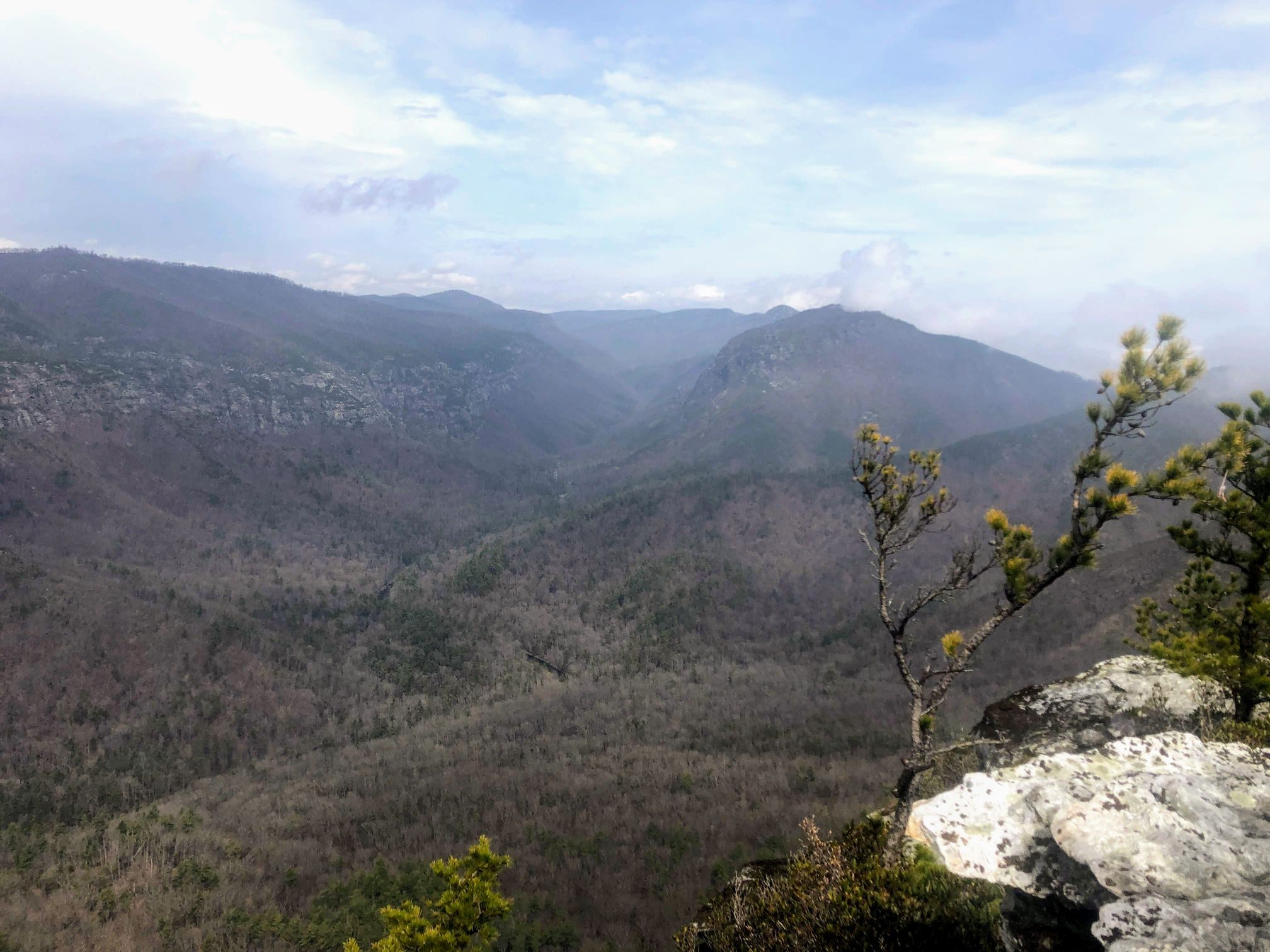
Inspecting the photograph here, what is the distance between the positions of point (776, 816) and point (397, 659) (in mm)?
79736

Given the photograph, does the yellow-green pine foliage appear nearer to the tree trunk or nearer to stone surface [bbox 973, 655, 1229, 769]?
the tree trunk

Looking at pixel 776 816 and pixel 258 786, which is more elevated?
pixel 776 816

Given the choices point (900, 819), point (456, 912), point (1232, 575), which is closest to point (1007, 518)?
point (900, 819)

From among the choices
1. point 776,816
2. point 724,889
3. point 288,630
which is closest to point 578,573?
point 288,630

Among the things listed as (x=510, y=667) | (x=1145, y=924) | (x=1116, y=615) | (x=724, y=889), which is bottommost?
(x=510, y=667)

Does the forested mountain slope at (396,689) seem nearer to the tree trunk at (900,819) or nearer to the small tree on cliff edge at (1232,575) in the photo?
the small tree on cliff edge at (1232,575)

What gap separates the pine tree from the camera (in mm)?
13234

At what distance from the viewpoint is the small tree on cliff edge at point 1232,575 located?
49.4 ft

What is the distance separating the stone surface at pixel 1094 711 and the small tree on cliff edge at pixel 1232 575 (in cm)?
106

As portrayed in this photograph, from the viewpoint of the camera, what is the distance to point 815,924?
37.7 ft

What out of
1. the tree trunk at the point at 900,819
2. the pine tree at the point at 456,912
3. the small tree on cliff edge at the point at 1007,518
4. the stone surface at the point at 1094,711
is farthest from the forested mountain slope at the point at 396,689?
the small tree on cliff edge at the point at 1007,518

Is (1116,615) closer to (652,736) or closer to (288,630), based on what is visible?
(652,736)

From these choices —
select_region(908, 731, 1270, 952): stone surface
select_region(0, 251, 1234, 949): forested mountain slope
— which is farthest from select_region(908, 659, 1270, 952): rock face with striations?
select_region(0, 251, 1234, 949): forested mountain slope

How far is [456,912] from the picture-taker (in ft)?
46.1
